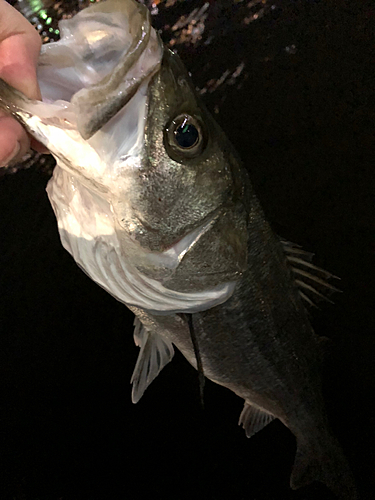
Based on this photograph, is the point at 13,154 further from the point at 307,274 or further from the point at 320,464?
the point at 320,464

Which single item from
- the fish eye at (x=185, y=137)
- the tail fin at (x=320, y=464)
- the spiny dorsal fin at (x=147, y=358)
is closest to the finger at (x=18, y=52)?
the fish eye at (x=185, y=137)

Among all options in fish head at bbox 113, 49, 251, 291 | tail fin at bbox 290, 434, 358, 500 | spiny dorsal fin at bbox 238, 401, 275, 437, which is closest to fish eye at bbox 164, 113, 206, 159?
fish head at bbox 113, 49, 251, 291

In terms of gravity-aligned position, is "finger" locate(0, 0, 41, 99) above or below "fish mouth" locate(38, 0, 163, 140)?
above

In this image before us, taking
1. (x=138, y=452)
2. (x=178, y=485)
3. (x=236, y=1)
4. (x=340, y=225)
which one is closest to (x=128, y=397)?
(x=138, y=452)

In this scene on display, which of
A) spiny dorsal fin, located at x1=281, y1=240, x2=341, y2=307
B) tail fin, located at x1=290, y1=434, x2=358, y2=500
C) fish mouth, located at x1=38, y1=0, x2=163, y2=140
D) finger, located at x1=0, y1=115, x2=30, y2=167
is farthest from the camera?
tail fin, located at x1=290, y1=434, x2=358, y2=500

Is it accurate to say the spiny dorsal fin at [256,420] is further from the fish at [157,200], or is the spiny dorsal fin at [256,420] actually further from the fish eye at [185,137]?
the fish eye at [185,137]

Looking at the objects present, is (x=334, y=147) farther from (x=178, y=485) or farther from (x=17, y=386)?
(x=17, y=386)

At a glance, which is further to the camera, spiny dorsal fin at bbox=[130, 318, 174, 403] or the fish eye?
spiny dorsal fin at bbox=[130, 318, 174, 403]

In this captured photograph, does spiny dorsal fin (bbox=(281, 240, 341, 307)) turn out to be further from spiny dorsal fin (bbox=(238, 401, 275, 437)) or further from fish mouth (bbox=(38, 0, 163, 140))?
fish mouth (bbox=(38, 0, 163, 140))
